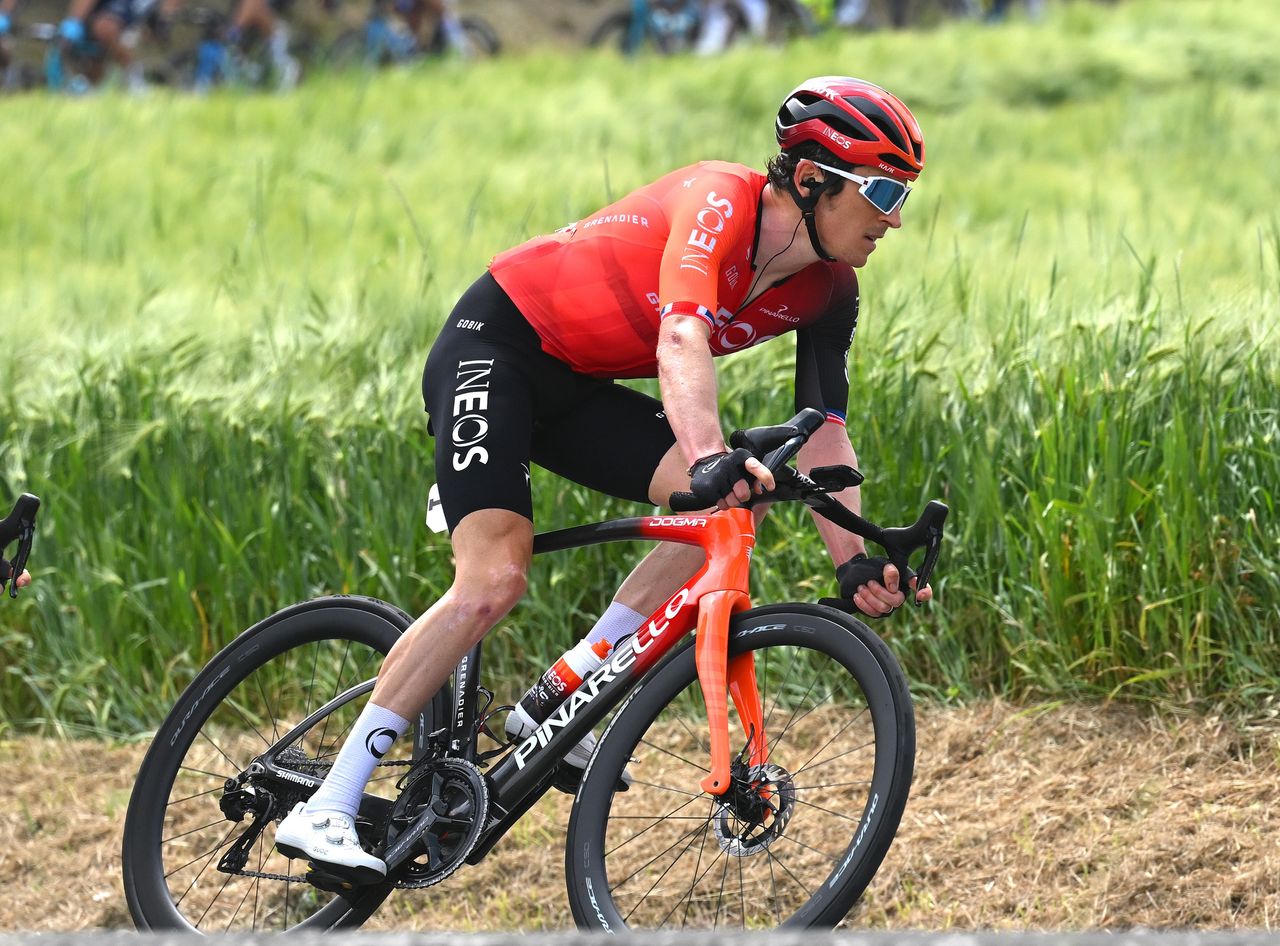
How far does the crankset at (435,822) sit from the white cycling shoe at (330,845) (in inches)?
2.8

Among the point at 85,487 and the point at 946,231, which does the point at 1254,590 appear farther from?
the point at 85,487

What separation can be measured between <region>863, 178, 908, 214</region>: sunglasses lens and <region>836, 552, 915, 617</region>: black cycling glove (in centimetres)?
82

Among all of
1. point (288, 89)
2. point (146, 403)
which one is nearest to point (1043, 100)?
point (288, 89)

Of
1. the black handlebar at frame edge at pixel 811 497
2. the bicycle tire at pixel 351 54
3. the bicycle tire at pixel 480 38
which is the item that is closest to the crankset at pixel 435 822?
the black handlebar at frame edge at pixel 811 497

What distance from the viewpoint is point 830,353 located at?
4.11 metres

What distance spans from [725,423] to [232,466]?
1.91m

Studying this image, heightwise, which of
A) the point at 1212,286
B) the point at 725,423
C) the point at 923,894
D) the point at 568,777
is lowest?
the point at 923,894

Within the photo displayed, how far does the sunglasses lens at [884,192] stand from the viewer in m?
3.67

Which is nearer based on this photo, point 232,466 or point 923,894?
point 923,894

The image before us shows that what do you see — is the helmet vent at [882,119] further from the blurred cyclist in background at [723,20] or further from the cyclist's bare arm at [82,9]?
the cyclist's bare arm at [82,9]

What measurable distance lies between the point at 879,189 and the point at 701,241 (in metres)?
0.43

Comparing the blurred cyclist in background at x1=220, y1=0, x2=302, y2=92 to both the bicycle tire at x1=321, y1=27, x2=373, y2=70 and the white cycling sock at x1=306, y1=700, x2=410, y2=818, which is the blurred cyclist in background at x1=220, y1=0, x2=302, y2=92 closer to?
the bicycle tire at x1=321, y1=27, x2=373, y2=70

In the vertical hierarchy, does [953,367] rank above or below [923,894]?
above

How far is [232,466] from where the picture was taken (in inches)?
243
